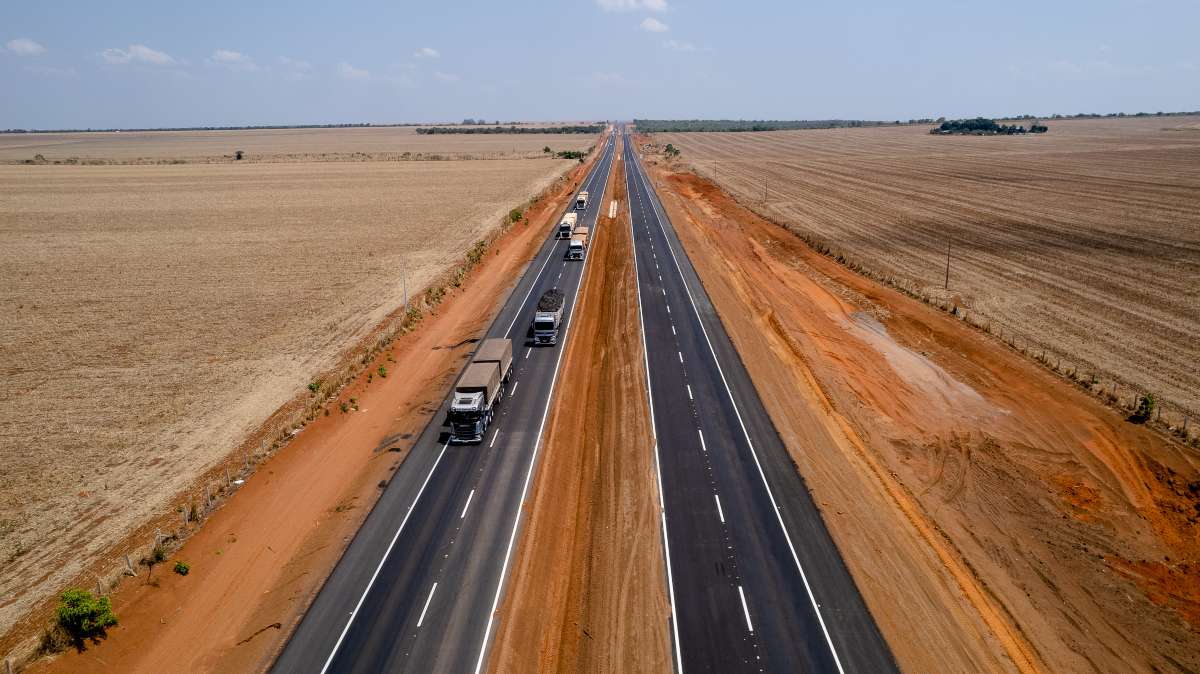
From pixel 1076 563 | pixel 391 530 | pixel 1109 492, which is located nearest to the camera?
pixel 1076 563

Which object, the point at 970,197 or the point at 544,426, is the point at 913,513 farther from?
the point at 970,197

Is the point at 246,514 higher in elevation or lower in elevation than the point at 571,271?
lower

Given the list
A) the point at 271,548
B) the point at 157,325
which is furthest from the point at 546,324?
the point at 157,325

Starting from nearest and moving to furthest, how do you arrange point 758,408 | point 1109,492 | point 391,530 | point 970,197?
1. point 391,530
2. point 1109,492
3. point 758,408
4. point 970,197

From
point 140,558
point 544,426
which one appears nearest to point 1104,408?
point 544,426

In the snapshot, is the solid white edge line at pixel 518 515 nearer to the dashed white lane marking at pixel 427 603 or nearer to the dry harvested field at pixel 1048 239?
the dashed white lane marking at pixel 427 603

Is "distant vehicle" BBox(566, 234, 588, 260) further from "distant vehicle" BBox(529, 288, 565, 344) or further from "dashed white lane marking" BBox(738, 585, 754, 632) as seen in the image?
"dashed white lane marking" BBox(738, 585, 754, 632)

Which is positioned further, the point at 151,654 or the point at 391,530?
the point at 391,530

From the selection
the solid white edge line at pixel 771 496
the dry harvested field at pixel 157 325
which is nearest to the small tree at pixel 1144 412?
the solid white edge line at pixel 771 496

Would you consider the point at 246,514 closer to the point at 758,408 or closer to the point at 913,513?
the point at 758,408
